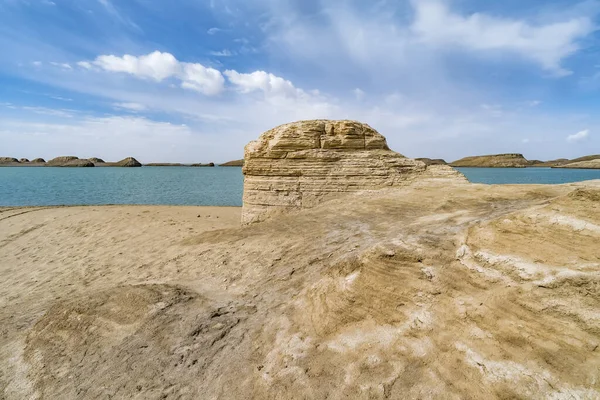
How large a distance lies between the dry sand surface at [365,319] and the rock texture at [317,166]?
2.53 meters

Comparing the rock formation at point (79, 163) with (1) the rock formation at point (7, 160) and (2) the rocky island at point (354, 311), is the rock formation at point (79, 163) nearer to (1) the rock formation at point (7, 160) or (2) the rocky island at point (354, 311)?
(1) the rock formation at point (7, 160)

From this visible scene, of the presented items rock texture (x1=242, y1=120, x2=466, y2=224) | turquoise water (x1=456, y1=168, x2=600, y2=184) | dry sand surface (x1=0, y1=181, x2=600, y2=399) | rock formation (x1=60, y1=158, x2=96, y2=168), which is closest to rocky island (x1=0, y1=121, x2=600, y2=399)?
dry sand surface (x1=0, y1=181, x2=600, y2=399)

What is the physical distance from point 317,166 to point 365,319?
24.0 ft

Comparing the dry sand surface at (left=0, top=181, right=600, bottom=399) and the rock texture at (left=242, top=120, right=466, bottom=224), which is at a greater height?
the rock texture at (left=242, top=120, right=466, bottom=224)

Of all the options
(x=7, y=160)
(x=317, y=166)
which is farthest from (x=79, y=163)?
(x=317, y=166)

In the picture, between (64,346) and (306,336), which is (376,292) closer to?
(306,336)

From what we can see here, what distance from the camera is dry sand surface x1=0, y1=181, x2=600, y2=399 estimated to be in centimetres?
343

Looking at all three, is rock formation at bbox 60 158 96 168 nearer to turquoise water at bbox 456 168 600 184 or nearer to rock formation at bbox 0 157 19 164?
rock formation at bbox 0 157 19 164

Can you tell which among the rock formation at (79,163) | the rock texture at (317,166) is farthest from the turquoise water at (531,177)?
the rock formation at (79,163)

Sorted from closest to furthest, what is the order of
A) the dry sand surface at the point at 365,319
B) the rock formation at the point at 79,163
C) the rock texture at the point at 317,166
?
1. the dry sand surface at the point at 365,319
2. the rock texture at the point at 317,166
3. the rock formation at the point at 79,163

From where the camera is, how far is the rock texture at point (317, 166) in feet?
36.2

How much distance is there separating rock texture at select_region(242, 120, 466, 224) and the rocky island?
3.26 feet

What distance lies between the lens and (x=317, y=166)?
1130 centimetres

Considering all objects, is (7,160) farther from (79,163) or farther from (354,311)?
(354,311)
